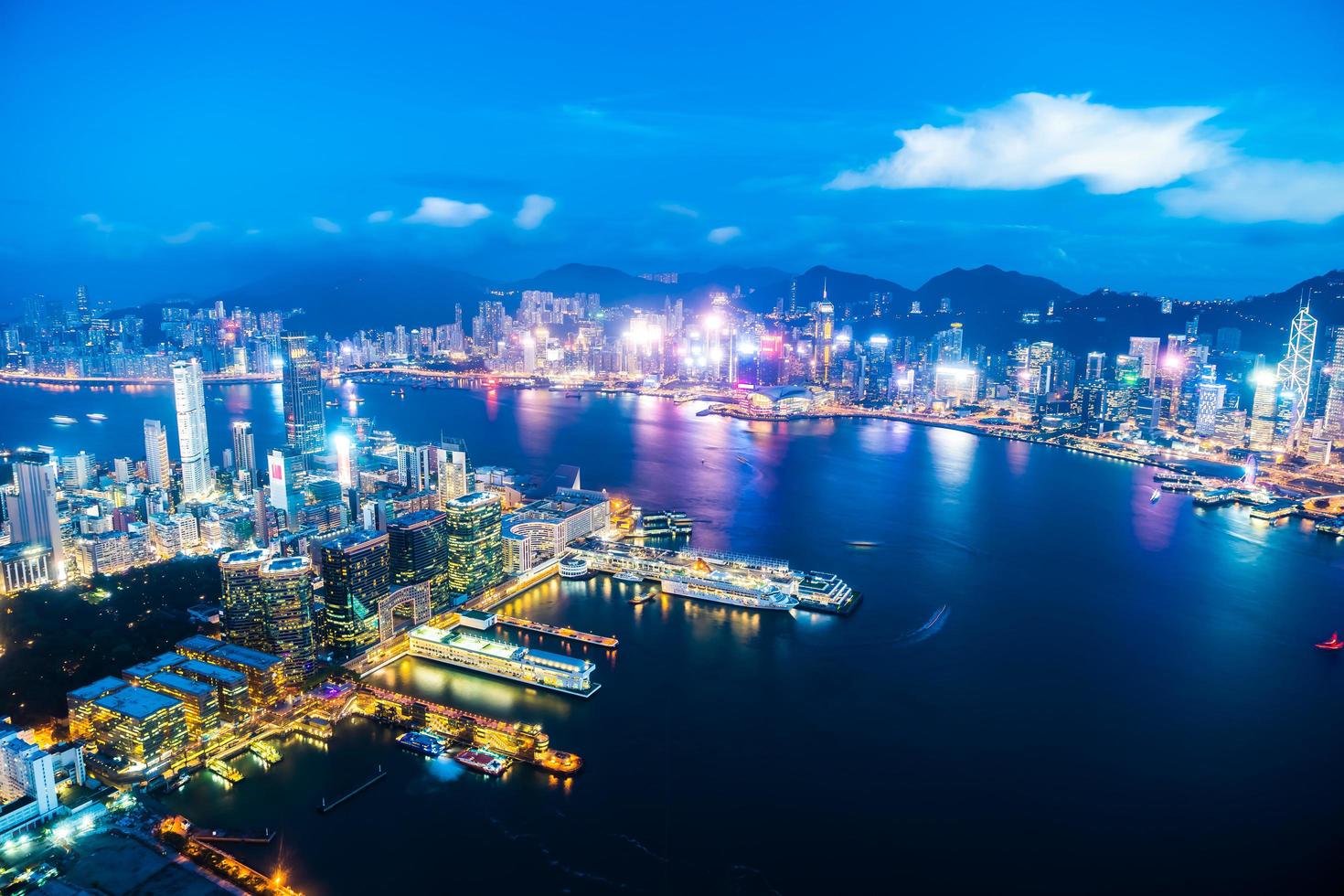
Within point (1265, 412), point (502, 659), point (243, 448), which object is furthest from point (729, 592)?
point (1265, 412)

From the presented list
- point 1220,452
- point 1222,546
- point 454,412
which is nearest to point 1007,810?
point 1222,546

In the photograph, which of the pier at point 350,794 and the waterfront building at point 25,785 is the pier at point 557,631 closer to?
the pier at point 350,794

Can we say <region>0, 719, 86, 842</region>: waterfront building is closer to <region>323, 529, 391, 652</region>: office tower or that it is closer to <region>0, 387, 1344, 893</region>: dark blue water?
<region>0, 387, 1344, 893</region>: dark blue water

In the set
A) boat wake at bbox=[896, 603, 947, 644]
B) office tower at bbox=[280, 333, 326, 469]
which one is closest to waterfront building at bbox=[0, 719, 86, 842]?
boat wake at bbox=[896, 603, 947, 644]

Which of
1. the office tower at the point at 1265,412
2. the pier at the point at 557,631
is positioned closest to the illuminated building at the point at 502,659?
the pier at the point at 557,631

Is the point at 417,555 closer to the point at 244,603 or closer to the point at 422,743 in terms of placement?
the point at 244,603

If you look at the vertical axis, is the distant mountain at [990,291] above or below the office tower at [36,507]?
above
